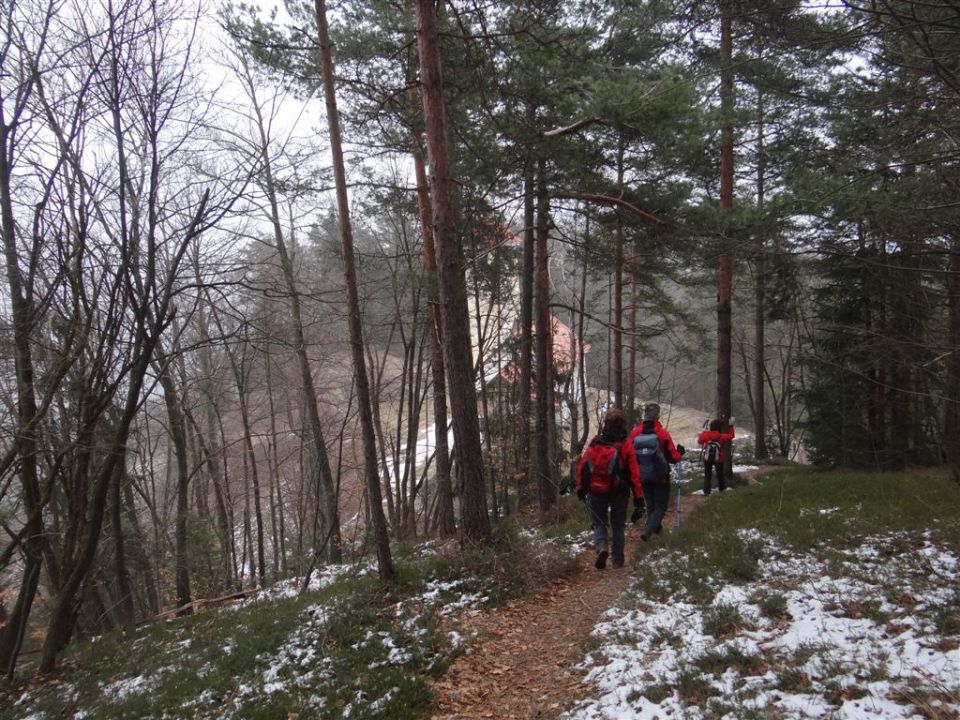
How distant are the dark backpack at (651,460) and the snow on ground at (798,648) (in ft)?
6.42

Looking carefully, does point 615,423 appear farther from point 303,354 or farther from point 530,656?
point 303,354

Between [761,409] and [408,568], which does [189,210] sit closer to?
[408,568]

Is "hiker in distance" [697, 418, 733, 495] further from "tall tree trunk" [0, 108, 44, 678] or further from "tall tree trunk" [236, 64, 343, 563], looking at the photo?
"tall tree trunk" [0, 108, 44, 678]

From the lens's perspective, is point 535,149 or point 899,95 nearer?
point 899,95

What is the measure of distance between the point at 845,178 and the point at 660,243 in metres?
3.43

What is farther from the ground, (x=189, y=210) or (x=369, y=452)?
(x=189, y=210)

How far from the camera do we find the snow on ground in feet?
11.1

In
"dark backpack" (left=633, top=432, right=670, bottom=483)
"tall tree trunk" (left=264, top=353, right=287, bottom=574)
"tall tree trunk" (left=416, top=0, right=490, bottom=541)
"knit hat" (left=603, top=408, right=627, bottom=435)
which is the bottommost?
"tall tree trunk" (left=264, top=353, right=287, bottom=574)

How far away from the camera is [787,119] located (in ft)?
42.9

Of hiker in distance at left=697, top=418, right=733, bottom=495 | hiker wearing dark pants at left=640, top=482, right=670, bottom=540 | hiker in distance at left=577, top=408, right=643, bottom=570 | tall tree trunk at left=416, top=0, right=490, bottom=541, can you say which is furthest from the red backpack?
hiker in distance at left=697, top=418, right=733, bottom=495

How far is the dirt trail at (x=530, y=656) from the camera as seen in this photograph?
444cm

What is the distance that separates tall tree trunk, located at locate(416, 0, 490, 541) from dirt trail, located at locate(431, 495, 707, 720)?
145 cm

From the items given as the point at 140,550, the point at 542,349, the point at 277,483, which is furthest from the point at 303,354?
the point at 277,483

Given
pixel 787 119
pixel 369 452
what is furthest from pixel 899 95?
pixel 787 119
